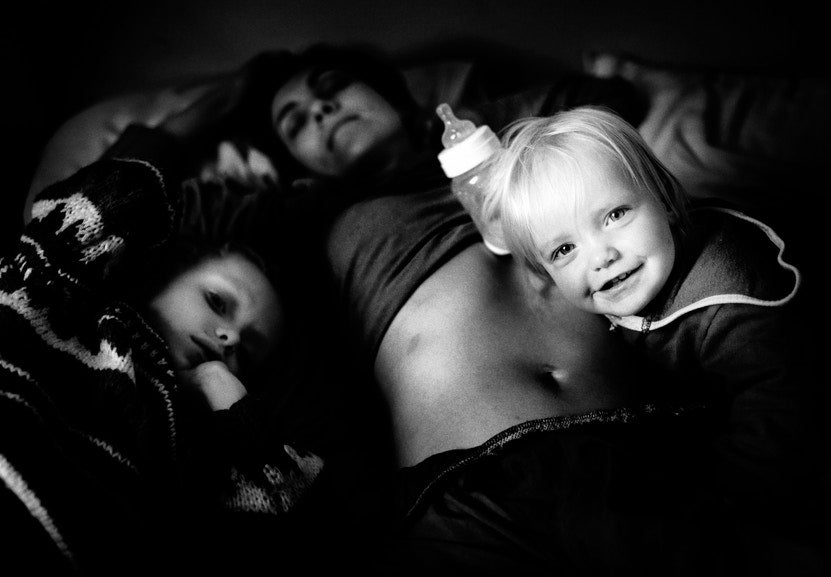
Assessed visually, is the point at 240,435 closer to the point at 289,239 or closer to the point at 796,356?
the point at 289,239

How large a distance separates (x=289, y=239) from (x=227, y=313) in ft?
0.77

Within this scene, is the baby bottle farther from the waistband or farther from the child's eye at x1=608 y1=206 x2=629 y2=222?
the waistband

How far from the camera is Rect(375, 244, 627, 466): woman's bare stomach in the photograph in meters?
0.73

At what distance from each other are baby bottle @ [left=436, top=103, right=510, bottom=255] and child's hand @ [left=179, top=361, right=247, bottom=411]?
15.0 inches

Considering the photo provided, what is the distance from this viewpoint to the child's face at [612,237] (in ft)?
2.21

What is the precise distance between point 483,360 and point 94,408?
1.42 ft

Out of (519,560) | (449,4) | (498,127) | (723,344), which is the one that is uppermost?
(449,4)

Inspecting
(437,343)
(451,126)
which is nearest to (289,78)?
(451,126)

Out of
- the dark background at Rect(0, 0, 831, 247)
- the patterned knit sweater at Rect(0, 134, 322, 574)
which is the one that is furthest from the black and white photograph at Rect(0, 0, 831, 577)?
the dark background at Rect(0, 0, 831, 247)

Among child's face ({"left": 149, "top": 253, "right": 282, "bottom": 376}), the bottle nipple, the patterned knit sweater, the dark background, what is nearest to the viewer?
the patterned knit sweater

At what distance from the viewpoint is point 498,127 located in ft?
3.36

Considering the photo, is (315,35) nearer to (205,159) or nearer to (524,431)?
(205,159)

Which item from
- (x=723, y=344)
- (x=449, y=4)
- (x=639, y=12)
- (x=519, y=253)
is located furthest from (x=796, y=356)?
(x=449, y=4)

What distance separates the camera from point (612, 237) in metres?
0.68
